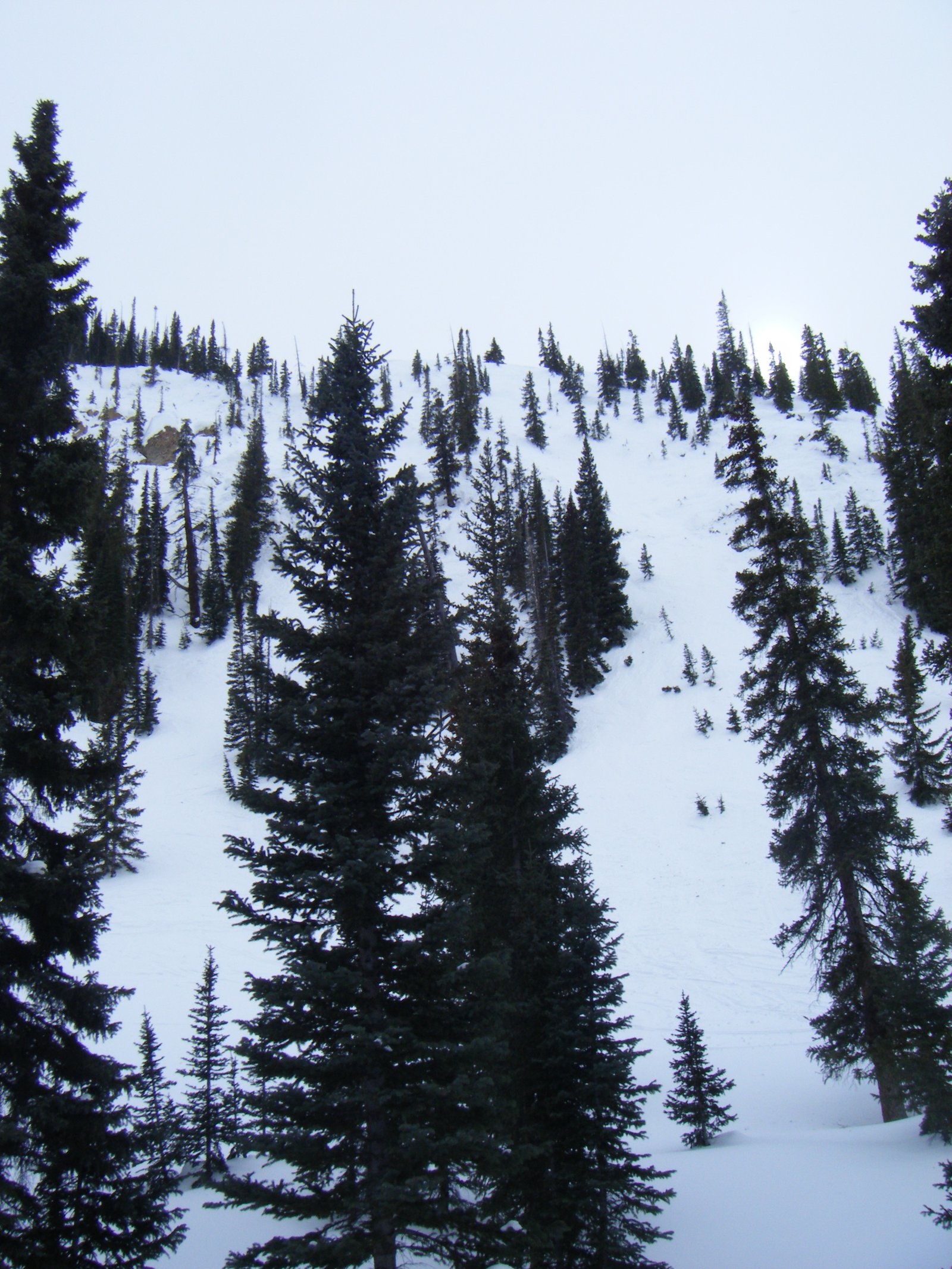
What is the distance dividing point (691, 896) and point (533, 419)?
80789 millimetres

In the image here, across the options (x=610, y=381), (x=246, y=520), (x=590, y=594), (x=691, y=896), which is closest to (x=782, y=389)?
(x=610, y=381)

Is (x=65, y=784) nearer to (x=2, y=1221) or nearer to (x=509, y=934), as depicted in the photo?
(x=2, y=1221)

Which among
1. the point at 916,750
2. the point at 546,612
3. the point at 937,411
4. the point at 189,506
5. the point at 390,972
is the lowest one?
the point at 390,972

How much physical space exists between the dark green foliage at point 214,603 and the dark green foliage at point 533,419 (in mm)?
47504

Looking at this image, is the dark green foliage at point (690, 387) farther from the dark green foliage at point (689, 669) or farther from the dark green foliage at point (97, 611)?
the dark green foliage at point (97, 611)

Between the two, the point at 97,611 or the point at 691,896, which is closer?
the point at 97,611

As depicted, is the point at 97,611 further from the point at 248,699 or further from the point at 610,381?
the point at 610,381

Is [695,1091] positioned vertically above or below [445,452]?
below

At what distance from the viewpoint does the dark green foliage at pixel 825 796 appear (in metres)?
13.5

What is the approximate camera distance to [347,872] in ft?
22.8

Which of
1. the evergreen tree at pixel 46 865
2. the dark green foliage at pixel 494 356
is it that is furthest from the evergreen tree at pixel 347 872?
the dark green foliage at pixel 494 356

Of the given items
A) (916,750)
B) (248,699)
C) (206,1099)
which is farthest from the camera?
(248,699)

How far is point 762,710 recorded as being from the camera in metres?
15.1

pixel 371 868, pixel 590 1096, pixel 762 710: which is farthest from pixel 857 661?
pixel 371 868
